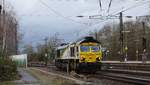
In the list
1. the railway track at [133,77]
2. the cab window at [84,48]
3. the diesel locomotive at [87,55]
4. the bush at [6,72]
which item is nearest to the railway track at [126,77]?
the railway track at [133,77]

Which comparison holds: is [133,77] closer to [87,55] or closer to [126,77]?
[126,77]

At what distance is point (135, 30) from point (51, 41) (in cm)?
2873

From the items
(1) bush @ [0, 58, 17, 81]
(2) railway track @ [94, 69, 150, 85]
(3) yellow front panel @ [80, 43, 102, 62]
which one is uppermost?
(3) yellow front panel @ [80, 43, 102, 62]

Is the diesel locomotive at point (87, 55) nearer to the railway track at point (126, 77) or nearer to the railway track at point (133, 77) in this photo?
the railway track at point (126, 77)

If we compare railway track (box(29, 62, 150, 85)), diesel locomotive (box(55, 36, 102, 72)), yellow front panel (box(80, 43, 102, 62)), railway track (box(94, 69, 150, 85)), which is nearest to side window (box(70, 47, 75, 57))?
diesel locomotive (box(55, 36, 102, 72))

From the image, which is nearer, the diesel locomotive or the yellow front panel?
the diesel locomotive

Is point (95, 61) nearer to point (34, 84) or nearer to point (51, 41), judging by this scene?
point (34, 84)

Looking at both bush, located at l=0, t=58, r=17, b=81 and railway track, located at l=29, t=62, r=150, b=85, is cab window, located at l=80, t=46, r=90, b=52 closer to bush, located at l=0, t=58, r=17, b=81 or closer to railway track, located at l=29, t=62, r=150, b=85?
railway track, located at l=29, t=62, r=150, b=85

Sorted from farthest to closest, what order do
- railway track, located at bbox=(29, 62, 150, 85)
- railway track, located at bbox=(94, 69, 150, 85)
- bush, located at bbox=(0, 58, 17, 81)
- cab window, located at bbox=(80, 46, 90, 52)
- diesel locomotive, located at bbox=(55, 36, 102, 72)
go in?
cab window, located at bbox=(80, 46, 90, 52), diesel locomotive, located at bbox=(55, 36, 102, 72), railway track, located at bbox=(29, 62, 150, 85), bush, located at bbox=(0, 58, 17, 81), railway track, located at bbox=(94, 69, 150, 85)

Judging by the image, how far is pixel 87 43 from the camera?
42375mm

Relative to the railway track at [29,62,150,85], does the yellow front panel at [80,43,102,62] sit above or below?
above

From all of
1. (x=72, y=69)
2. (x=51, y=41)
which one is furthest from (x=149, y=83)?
(x=51, y=41)

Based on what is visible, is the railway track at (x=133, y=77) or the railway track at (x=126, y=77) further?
the railway track at (x=126, y=77)

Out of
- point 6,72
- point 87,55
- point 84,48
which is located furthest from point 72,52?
point 6,72
